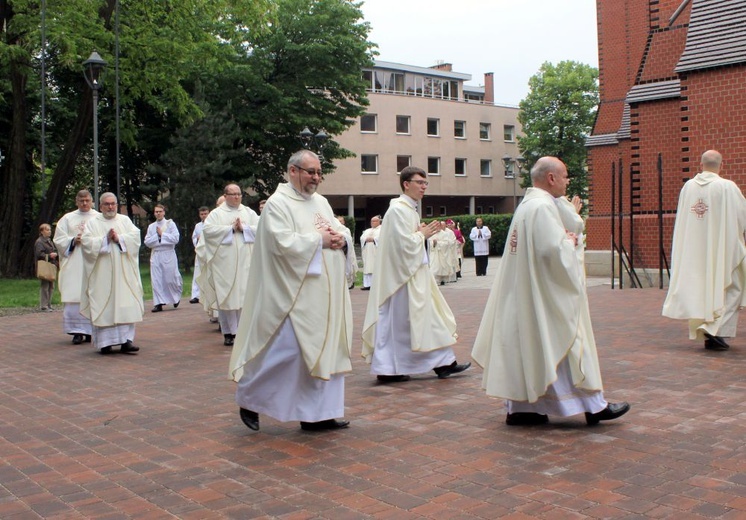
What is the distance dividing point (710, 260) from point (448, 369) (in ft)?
11.6

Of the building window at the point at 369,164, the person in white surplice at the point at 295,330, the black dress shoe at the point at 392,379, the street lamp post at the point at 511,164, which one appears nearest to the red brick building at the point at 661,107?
the black dress shoe at the point at 392,379

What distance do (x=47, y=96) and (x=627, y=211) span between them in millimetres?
23688

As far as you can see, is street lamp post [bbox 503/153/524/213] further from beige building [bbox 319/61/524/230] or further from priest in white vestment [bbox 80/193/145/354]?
priest in white vestment [bbox 80/193/145/354]

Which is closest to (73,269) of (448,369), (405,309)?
(405,309)

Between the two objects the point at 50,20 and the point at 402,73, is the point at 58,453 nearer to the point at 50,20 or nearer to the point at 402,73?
the point at 50,20

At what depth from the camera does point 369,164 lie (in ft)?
192

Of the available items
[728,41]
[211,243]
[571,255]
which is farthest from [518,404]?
[728,41]

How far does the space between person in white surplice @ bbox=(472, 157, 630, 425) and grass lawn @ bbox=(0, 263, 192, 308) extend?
15.1 metres

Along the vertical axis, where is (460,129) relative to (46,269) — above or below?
above

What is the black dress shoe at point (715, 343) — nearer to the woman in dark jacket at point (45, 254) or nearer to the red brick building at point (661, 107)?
the red brick building at point (661, 107)

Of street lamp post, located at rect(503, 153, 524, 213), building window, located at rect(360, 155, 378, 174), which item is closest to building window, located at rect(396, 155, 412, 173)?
building window, located at rect(360, 155, 378, 174)

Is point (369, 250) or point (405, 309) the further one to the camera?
point (369, 250)

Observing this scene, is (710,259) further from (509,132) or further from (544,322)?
(509,132)

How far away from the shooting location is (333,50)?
124 ft
